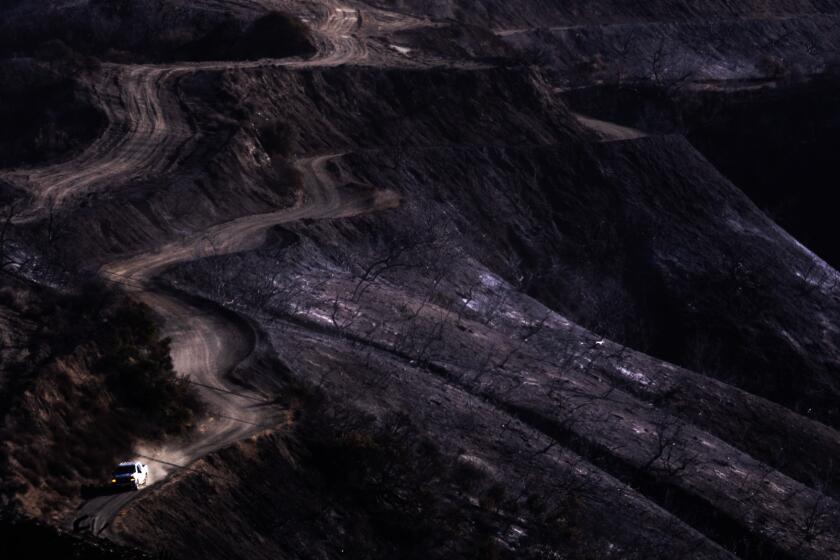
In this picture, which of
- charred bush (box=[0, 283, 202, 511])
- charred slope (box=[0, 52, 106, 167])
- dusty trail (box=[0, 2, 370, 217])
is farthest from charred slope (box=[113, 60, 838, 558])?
charred slope (box=[0, 52, 106, 167])

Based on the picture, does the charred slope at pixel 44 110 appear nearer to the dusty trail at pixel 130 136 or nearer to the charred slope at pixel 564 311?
the dusty trail at pixel 130 136

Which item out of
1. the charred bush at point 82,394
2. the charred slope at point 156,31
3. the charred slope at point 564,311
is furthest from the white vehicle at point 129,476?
the charred slope at point 156,31

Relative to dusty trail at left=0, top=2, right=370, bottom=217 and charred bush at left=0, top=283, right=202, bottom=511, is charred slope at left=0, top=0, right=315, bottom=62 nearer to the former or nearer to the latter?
dusty trail at left=0, top=2, right=370, bottom=217

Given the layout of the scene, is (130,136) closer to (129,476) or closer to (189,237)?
(189,237)

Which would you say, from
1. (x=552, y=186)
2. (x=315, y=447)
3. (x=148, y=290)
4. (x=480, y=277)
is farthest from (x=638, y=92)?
(x=315, y=447)

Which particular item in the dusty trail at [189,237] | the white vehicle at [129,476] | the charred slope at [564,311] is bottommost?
the charred slope at [564,311]

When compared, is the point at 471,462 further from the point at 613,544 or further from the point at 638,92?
the point at 638,92
